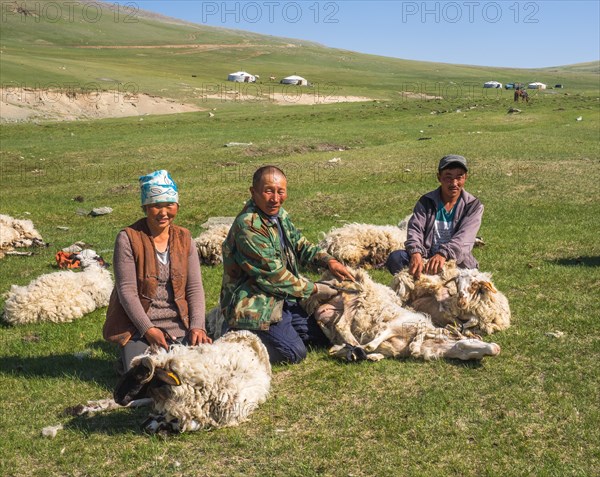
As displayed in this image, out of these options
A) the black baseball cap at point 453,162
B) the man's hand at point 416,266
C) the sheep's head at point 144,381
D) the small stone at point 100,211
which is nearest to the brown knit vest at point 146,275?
the sheep's head at point 144,381

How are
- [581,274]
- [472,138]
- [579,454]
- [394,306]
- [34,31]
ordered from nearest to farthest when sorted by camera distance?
[579,454] → [394,306] → [581,274] → [472,138] → [34,31]

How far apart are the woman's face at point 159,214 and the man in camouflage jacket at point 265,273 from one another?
65cm

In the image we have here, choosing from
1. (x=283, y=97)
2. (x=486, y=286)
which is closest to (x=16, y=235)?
(x=486, y=286)

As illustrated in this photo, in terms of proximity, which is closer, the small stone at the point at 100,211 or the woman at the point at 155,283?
the woman at the point at 155,283

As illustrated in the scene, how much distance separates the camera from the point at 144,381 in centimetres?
500

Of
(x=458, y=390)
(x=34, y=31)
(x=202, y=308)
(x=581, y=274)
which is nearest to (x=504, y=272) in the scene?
(x=581, y=274)

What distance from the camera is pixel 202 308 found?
6.29 metres

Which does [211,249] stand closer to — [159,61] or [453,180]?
[453,180]

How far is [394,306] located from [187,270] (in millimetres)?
2133

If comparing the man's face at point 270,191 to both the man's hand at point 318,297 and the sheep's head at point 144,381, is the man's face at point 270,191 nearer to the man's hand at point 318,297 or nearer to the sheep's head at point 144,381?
the man's hand at point 318,297

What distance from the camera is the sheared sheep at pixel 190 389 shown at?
16.5 ft

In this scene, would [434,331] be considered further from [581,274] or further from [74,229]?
[74,229]

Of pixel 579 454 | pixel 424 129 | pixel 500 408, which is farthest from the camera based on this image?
pixel 424 129

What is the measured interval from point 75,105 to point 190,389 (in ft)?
154
